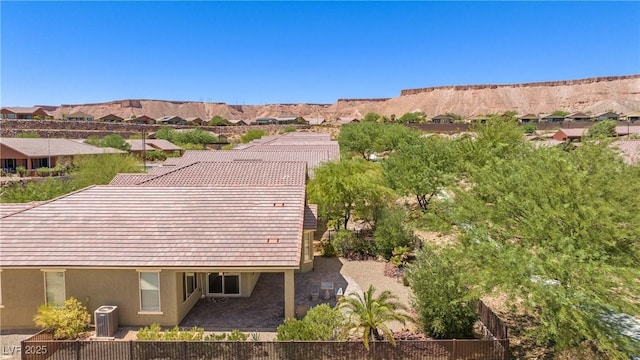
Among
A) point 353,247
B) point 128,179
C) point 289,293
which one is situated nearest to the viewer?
point 289,293

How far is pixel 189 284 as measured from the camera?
53.4 ft

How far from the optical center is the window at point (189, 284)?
15766 mm

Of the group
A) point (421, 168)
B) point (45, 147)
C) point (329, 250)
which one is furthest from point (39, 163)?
point (421, 168)

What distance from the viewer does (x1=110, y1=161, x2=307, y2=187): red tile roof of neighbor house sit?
81.8 ft

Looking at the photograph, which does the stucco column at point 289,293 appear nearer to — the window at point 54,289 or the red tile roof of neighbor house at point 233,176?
the window at point 54,289

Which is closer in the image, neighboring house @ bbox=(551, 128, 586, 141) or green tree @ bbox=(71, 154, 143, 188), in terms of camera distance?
green tree @ bbox=(71, 154, 143, 188)

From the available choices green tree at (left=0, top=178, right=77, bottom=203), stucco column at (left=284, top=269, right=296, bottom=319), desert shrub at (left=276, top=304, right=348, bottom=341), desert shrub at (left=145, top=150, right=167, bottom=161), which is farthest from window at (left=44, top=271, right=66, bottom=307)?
desert shrub at (left=145, top=150, right=167, bottom=161)

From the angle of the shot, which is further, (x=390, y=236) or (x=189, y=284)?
(x=390, y=236)

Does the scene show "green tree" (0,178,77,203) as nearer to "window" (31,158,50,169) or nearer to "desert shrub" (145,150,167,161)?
"window" (31,158,50,169)

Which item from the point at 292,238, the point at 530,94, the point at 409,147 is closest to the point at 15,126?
the point at 409,147

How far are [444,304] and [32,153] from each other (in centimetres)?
5661

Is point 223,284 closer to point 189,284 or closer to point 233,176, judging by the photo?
point 189,284

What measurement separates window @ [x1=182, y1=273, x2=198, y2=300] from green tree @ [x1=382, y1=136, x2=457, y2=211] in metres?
17.8

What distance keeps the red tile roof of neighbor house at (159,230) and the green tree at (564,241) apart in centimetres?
646
